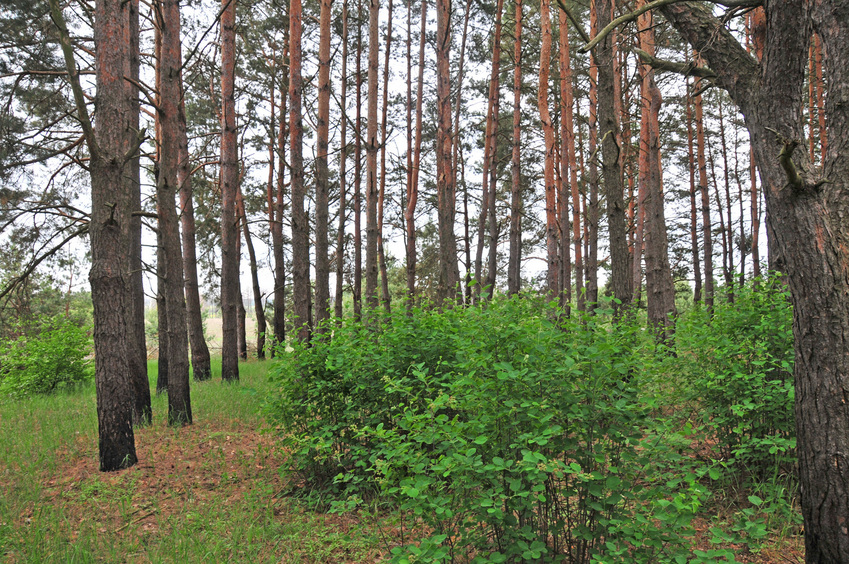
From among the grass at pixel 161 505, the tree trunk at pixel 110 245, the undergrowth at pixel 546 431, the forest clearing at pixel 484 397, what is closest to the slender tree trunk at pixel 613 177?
the forest clearing at pixel 484 397

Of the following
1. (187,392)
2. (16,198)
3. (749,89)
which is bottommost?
(187,392)

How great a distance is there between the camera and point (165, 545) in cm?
322

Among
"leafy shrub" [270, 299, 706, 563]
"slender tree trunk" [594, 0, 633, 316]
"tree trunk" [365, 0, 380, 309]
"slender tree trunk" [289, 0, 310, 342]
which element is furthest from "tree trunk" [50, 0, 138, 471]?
"slender tree trunk" [594, 0, 633, 316]

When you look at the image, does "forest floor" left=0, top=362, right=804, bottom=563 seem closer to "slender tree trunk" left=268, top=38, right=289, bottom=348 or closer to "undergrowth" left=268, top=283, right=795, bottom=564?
"undergrowth" left=268, top=283, right=795, bottom=564

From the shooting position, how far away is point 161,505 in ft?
13.1

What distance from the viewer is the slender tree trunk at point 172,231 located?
244 inches

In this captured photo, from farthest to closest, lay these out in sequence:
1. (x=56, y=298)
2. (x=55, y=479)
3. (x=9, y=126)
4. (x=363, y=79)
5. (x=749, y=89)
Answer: (x=56, y=298) < (x=363, y=79) < (x=9, y=126) < (x=55, y=479) < (x=749, y=89)

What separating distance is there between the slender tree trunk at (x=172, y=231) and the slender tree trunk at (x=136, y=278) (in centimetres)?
39

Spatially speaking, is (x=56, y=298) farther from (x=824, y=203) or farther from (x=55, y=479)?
(x=824, y=203)

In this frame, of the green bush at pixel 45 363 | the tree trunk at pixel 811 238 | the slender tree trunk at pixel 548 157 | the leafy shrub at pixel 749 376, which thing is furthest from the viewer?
the slender tree trunk at pixel 548 157

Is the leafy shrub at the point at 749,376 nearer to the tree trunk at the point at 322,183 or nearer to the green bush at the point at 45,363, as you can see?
the tree trunk at the point at 322,183

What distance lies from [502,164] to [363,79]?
7.76m

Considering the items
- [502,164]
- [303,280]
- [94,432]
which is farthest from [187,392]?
[502,164]

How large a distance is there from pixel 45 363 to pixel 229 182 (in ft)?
16.6
